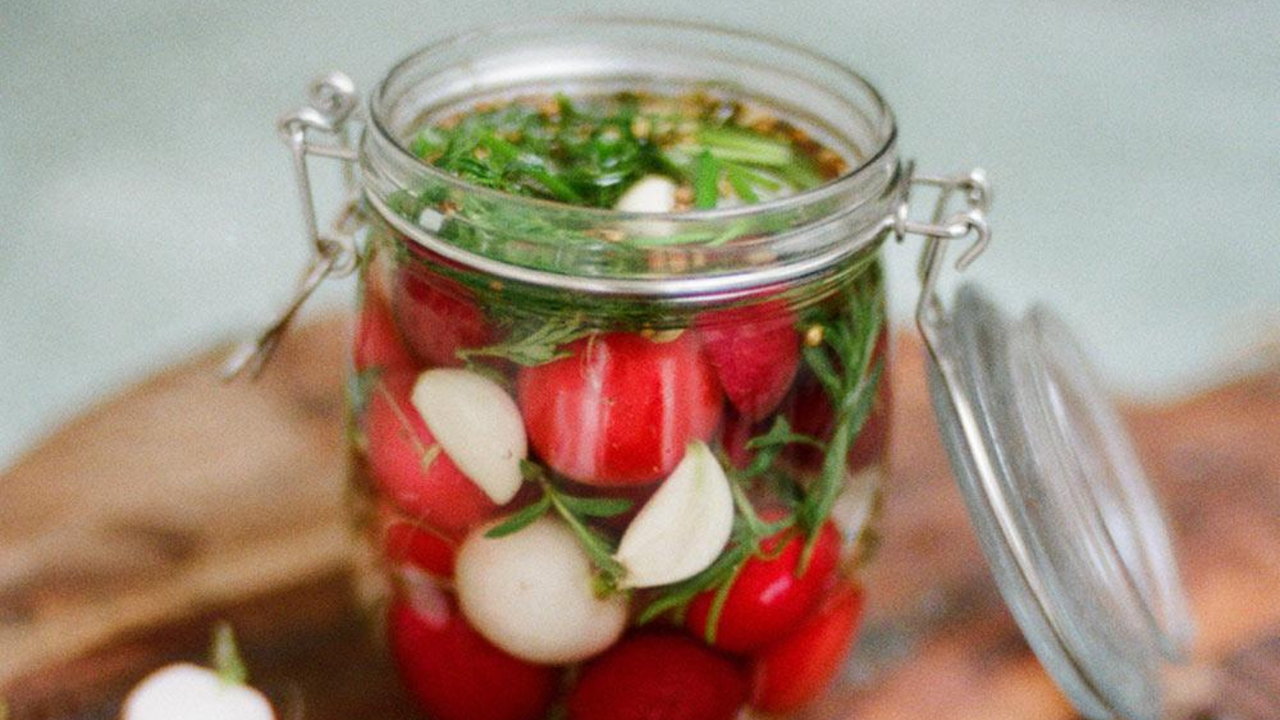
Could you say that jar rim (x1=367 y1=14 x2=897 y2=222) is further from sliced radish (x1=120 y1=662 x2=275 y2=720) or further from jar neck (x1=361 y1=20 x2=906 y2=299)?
sliced radish (x1=120 y1=662 x2=275 y2=720)

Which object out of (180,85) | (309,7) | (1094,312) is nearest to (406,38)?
(309,7)

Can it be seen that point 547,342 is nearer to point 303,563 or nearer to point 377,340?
point 377,340

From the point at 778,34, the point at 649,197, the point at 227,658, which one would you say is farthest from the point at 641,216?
the point at 778,34

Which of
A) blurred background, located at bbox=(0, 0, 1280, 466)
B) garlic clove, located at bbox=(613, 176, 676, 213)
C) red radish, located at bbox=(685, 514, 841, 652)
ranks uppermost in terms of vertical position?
garlic clove, located at bbox=(613, 176, 676, 213)

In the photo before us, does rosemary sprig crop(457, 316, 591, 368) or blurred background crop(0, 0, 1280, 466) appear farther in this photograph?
blurred background crop(0, 0, 1280, 466)

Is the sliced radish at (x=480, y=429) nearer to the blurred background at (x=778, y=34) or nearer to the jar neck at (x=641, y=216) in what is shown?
the jar neck at (x=641, y=216)

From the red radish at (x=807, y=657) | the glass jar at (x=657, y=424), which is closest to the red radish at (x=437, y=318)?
the glass jar at (x=657, y=424)

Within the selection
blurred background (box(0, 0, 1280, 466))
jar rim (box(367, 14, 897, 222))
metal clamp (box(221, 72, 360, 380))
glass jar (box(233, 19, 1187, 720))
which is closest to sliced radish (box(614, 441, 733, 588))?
glass jar (box(233, 19, 1187, 720))
